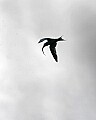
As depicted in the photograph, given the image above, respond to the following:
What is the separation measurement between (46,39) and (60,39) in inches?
150

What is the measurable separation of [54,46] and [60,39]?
14.0ft

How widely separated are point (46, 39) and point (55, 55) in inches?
248

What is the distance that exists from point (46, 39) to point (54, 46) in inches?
147

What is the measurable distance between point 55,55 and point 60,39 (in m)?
6.71

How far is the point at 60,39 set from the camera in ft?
283

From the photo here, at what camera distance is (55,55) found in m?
91.6

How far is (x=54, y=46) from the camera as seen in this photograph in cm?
9000

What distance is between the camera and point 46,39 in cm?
8750
